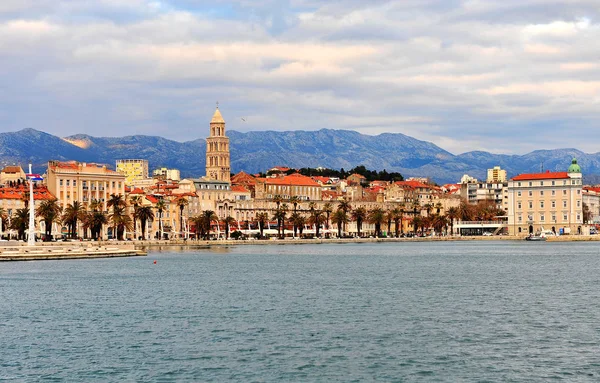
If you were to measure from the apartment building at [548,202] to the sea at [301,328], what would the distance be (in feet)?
346

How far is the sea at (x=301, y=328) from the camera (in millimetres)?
26703

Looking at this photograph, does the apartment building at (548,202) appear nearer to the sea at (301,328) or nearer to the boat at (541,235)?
the boat at (541,235)

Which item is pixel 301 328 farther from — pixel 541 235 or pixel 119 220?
pixel 541 235

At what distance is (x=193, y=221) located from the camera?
496 ft

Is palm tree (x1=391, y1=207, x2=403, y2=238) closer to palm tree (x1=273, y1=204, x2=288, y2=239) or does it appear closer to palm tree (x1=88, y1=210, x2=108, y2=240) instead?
palm tree (x1=273, y1=204, x2=288, y2=239)

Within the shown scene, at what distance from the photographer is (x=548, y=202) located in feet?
538

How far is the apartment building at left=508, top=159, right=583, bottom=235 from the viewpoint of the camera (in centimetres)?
16235

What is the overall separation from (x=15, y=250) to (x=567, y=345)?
61.9 meters

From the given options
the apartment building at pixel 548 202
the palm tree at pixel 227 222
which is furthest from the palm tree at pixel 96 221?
the apartment building at pixel 548 202

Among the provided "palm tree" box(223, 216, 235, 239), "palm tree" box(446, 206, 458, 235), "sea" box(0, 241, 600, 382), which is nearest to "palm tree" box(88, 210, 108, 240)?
"palm tree" box(223, 216, 235, 239)

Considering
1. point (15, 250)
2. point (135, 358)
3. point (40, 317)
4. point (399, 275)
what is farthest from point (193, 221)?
point (135, 358)

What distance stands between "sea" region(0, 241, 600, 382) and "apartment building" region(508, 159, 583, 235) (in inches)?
4155

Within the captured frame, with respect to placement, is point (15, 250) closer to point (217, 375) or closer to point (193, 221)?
point (217, 375)

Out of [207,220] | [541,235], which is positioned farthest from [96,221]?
[541,235]
